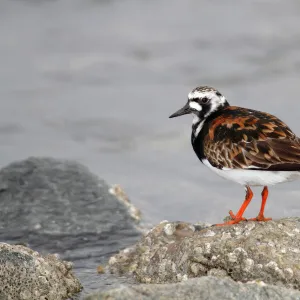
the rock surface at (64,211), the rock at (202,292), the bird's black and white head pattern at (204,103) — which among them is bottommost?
the rock at (202,292)

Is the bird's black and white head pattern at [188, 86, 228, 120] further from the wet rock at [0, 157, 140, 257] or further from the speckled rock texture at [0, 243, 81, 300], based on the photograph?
the speckled rock texture at [0, 243, 81, 300]

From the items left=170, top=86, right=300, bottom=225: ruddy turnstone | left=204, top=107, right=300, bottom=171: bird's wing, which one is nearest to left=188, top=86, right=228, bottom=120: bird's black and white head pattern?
left=170, top=86, right=300, bottom=225: ruddy turnstone

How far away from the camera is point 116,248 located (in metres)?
10.0

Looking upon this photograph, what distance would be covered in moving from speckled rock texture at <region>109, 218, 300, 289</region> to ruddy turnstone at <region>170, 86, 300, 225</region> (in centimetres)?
36

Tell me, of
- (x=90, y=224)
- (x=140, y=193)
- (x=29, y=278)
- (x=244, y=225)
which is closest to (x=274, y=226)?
(x=244, y=225)

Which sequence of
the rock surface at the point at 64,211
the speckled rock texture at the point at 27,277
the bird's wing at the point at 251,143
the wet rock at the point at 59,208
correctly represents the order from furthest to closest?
1. the wet rock at the point at 59,208
2. the rock surface at the point at 64,211
3. the bird's wing at the point at 251,143
4. the speckled rock texture at the point at 27,277

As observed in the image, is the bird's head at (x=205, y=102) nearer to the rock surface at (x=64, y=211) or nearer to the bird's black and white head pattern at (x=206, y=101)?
the bird's black and white head pattern at (x=206, y=101)

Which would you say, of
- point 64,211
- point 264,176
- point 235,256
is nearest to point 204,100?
point 264,176

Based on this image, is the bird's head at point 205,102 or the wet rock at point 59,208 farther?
the wet rock at point 59,208

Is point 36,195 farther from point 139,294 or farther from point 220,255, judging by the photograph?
point 139,294

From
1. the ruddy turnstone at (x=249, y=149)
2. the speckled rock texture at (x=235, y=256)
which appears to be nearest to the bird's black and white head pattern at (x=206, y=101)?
the ruddy turnstone at (x=249, y=149)

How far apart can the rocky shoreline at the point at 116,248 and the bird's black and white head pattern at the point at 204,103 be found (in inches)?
43.0

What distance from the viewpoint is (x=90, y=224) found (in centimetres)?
1062

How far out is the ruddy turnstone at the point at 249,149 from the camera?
8086mm
